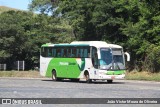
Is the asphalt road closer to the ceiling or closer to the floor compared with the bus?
closer to the floor

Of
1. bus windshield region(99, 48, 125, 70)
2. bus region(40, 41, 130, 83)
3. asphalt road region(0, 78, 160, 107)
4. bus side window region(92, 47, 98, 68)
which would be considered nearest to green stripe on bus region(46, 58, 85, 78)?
bus region(40, 41, 130, 83)

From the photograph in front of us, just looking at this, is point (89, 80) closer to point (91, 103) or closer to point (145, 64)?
point (145, 64)

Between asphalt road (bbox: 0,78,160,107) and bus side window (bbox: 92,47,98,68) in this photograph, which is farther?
bus side window (bbox: 92,47,98,68)

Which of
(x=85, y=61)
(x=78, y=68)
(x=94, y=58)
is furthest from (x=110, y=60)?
(x=78, y=68)

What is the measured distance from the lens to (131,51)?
55.3 metres

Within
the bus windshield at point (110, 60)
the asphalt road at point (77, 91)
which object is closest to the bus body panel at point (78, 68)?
the bus windshield at point (110, 60)

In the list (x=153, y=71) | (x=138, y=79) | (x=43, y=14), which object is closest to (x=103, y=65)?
(x=138, y=79)

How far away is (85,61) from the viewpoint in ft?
123

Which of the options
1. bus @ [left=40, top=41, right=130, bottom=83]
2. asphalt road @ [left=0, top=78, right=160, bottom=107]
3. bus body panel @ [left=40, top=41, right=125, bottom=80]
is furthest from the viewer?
bus @ [left=40, top=41, right=130, bottom=83]

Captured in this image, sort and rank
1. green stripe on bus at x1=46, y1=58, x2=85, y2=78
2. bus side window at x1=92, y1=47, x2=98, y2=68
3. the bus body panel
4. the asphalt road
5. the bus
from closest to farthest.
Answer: the asphalt road, the bus body panel, the bus, bus side window at x1=92, y1=47, x2=98, y2=68, green stripe on bus at x1=46, y1=58, x2=85, y2=78

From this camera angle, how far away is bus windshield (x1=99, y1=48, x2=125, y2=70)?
3628 centimetres

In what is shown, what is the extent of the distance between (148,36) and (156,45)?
1.85m

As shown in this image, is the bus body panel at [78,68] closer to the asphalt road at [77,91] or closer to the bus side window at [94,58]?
the bus side window at [94,58]

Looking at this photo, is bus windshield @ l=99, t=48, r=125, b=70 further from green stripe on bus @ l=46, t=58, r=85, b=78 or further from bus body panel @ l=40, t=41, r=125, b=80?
green stripe on bus @ l=46, t=58, r=85, b=78
